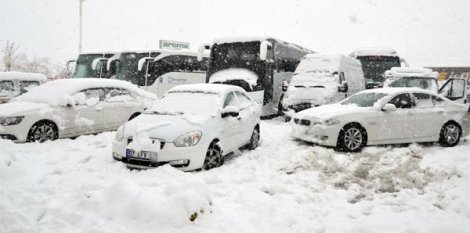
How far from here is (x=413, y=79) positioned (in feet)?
50.9

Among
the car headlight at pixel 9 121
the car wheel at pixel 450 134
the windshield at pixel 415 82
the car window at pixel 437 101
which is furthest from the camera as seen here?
the windshield at pixel 415 82

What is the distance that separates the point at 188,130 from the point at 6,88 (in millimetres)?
8962

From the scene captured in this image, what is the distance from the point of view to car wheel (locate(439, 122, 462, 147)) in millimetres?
10688

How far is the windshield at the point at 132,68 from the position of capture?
58.6 ft

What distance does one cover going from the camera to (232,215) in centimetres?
522

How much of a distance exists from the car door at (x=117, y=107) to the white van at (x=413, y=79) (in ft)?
31.6

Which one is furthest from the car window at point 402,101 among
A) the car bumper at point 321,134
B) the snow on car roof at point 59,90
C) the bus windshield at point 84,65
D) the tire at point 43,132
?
the bus windshield at point 84,65

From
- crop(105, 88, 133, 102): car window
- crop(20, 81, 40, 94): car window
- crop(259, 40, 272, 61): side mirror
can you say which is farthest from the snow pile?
crop(20, 81, 40, 94): car window

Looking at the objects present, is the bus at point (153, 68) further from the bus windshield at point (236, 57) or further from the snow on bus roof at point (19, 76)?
the snow on bus roof at point (19, 76)

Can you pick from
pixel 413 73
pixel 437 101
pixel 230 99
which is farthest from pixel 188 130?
pixel 413 73

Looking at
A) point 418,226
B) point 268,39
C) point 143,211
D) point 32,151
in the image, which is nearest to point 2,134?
point 32,151

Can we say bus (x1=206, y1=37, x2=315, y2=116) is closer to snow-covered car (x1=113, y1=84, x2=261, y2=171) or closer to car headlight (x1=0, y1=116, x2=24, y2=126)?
snow-covered car (x1=113, y1=84, x2=261, y2=171)

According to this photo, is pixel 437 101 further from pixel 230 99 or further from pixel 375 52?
pixel 375 52

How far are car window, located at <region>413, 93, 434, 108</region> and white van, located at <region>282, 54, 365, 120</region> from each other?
3535mm
